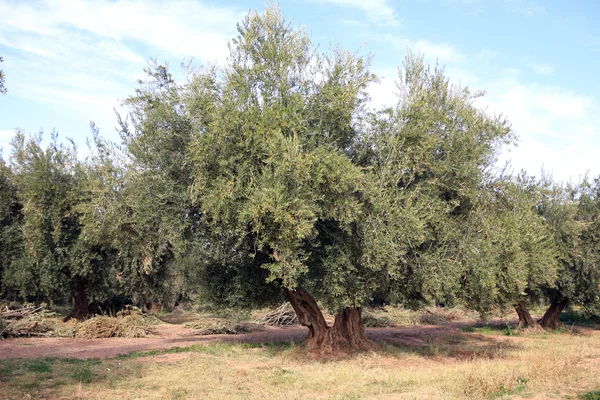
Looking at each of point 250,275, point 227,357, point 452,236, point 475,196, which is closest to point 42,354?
point 227,357

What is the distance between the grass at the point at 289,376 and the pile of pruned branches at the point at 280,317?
1208cm

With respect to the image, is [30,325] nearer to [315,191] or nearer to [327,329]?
[327,329]

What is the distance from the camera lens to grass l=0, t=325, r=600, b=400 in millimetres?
11344

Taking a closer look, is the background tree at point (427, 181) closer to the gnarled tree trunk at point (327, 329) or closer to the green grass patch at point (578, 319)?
the gnarled tree trunk at point (327, 329)

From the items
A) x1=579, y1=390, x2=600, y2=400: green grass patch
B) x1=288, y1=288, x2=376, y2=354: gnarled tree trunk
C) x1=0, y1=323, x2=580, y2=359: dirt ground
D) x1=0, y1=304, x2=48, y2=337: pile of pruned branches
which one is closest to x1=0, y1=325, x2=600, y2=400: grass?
x1=579, y1=390, x2=600, y2=400: green grass patch

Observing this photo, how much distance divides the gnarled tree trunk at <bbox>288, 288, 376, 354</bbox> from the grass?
2.34 ft

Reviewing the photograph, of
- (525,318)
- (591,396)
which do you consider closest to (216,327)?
(525,318)

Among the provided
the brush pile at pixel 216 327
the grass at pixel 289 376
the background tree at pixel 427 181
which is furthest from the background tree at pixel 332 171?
the brush pile at pixel 216 327

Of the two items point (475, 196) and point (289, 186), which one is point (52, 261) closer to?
point (289, 186)

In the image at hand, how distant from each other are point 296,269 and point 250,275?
14.3 feet

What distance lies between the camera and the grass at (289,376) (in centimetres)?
1134

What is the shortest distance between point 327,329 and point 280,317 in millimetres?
14033

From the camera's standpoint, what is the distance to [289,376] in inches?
557

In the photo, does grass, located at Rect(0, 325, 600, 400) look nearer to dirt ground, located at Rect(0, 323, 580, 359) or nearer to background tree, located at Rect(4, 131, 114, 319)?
dirt ground, located at Rect(0, 323, 580, 359)
